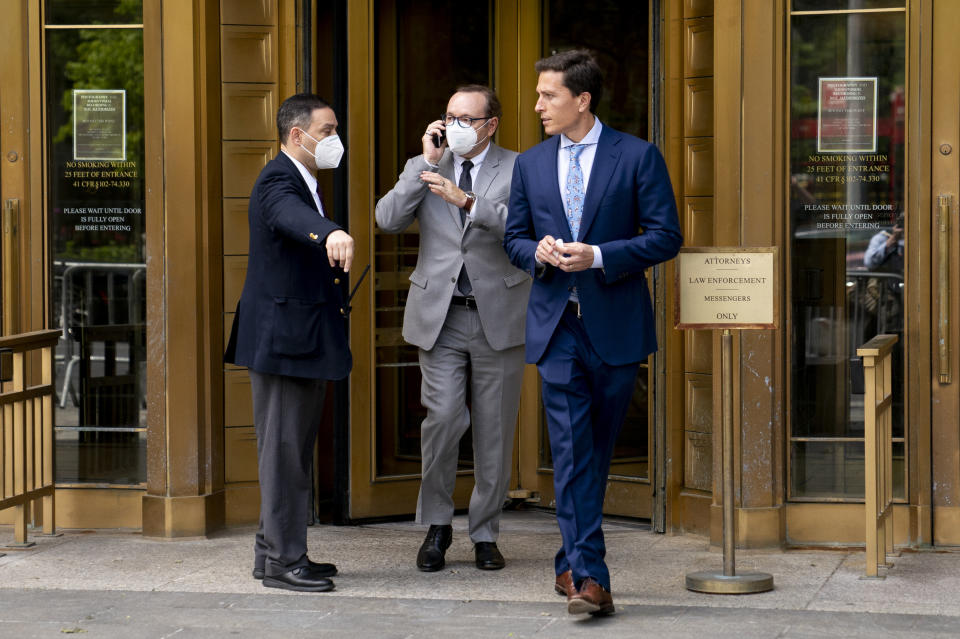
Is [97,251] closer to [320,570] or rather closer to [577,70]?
[320,570]

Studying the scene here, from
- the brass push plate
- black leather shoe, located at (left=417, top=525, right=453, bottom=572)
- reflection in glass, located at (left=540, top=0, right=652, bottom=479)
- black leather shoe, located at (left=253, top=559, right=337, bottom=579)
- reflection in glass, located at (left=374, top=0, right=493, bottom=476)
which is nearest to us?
black leather shoe, located at (left=253, top=559, right=337, bottom=579)

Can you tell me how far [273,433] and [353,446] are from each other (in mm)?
1358

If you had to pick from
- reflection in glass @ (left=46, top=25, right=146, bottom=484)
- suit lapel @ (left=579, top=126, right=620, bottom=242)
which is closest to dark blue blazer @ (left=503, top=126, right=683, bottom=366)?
suit lapel @ (left=579, top=126, right=620, bottom=242)

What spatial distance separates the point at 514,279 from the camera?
20.2 feet

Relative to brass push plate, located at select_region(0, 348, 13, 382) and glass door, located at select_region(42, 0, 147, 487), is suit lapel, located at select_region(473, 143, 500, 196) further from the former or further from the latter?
brass push plate, located at select_region(0, 348, 13, 382)

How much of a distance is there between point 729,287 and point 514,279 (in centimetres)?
99

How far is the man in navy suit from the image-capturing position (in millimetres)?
5340

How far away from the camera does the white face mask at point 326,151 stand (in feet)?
19.2

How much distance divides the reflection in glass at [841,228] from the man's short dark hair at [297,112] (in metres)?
2.17

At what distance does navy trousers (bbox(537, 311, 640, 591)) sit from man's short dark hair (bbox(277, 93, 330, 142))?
4.43 ft

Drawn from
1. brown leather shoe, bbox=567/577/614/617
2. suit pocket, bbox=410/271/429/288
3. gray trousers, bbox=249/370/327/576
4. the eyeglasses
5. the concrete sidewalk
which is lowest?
the concrete sidewalk

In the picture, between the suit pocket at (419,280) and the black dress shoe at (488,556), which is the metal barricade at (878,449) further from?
the suit pocket at (419,280)

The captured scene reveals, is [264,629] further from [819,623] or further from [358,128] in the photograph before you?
[358,128]

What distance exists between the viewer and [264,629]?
17.0 feet
